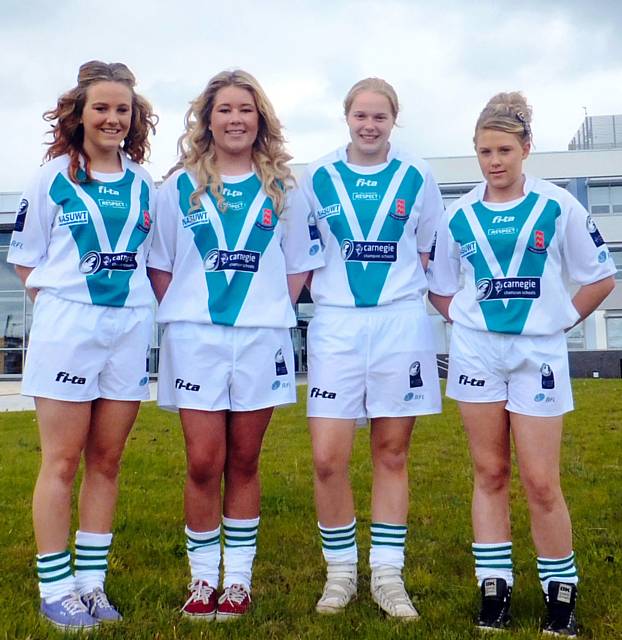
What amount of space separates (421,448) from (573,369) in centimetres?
2292

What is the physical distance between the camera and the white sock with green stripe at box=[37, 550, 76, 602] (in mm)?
3395

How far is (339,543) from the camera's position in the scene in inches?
148

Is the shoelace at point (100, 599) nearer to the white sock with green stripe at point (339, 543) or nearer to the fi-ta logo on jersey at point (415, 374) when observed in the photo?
the white sock with green stripe at point (339, 543)

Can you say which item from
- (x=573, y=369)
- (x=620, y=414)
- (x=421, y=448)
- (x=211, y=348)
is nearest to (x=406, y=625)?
(x=211, y=348)

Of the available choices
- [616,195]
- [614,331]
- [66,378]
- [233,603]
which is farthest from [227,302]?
[616,195]

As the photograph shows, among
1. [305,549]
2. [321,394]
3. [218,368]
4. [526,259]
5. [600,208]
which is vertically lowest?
[305,549]

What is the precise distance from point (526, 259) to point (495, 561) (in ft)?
4.60

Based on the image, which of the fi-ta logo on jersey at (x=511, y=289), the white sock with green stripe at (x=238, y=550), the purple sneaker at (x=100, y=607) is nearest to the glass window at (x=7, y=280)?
the purple sneaker at (x=100, y=607)

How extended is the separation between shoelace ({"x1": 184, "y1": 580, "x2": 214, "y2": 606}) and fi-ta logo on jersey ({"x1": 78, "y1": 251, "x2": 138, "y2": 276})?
1.55 meters

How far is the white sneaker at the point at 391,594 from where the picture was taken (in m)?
3.53

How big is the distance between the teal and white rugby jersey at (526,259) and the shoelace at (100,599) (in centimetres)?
214

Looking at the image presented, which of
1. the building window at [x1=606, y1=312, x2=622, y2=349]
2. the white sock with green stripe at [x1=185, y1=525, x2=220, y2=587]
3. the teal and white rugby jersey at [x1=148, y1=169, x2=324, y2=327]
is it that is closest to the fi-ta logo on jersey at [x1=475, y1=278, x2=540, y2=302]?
the teal and white rugby jersey at [x1=148, y1=169, x2=324, y2=327]

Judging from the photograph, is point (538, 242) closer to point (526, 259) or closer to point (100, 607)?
point (526, 259)

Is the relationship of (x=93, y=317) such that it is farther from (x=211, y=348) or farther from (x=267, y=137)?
(x=267, y=137)
